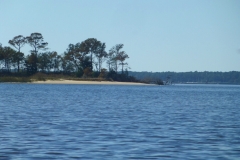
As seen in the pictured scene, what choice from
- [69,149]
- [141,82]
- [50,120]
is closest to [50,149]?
[69,149]

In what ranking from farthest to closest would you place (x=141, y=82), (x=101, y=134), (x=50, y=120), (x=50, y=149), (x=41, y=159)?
(x=141, y=82) → (x=50, y=120) → (x=101, y=134) → (x=50, y=149) → (x=41, y=159)

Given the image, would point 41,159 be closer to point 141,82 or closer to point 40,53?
point 40,53

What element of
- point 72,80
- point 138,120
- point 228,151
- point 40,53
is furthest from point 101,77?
point 228,151

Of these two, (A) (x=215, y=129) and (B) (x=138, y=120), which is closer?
(A) (x=215, y=129)

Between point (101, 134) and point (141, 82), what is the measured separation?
356 feet

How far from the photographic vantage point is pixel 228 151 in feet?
53.6

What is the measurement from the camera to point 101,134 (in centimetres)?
1931

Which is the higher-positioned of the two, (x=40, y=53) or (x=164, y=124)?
(x=40, y=53)

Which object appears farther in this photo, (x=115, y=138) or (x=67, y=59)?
(x=67, y=59)

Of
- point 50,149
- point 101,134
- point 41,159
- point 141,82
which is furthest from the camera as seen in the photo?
point 141,82

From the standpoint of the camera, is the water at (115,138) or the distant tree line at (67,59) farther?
the distant tree line at (67,59)

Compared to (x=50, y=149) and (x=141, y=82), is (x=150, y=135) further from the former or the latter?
(x=141, y=82)

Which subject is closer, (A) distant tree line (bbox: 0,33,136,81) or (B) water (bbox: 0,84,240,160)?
(B) water (bbox: 0,84,240,160)

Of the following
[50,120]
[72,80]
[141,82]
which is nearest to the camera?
[50,120]
